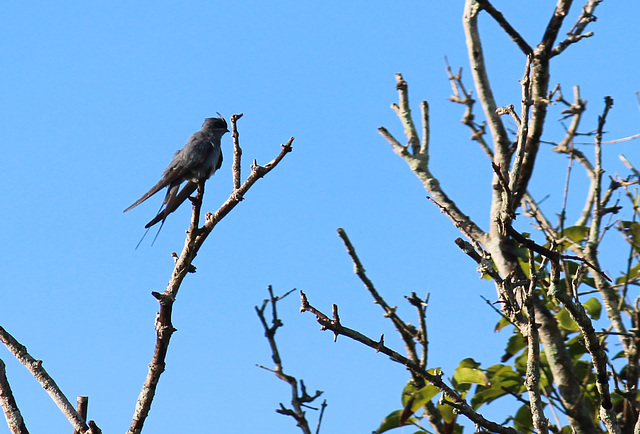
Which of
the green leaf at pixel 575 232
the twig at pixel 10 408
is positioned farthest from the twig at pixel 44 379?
the green leaf at pixel 575 232

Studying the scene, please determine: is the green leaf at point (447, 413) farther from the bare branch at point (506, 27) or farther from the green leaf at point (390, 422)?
the bare branch at point (506, 27)

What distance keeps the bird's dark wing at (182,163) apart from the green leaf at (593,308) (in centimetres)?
302

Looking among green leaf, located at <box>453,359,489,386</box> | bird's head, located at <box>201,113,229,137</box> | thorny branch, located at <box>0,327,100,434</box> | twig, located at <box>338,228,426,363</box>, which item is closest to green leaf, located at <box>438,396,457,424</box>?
green leaf, located at <box>453,359,489,386</box>

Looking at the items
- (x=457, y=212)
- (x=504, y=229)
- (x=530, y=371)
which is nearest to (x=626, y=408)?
(x=530, y=371)

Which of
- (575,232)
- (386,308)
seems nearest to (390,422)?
(386,308)

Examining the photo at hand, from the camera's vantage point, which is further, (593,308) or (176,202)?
(176,202)

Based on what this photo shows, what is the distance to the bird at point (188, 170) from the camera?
492cm

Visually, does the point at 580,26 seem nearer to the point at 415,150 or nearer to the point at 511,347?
the point at 415,150

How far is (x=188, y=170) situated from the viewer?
17.5 ft

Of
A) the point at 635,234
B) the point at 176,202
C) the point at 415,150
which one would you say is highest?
the point at 415,150

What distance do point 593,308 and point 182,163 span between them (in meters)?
3.17

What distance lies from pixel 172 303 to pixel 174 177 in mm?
1915

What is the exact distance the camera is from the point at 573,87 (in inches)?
281

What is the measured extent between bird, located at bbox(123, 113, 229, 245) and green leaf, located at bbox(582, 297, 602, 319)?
111 inches
